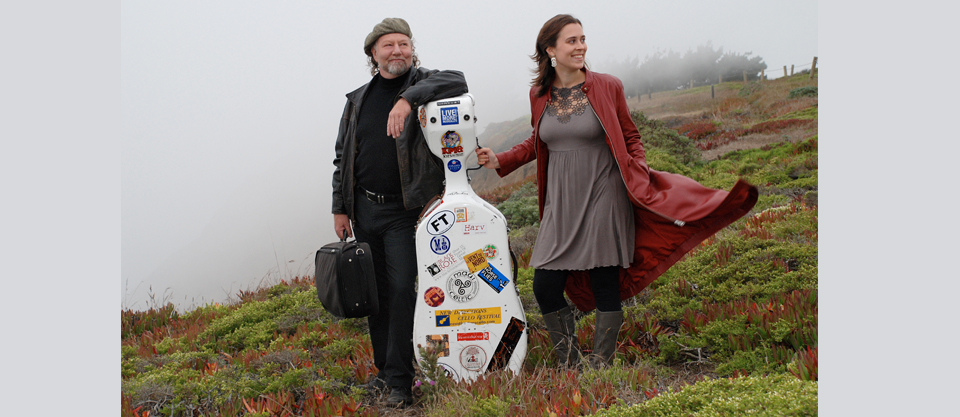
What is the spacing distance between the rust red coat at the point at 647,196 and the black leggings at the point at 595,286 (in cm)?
24

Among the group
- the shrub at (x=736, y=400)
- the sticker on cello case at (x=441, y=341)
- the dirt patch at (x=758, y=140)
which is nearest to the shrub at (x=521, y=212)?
the dirt patch at (x=758, y=140)

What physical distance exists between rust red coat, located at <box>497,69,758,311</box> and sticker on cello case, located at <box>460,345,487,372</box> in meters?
1.00

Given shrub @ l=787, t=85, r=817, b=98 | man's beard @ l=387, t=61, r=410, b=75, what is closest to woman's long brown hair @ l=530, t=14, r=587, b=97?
man's beard @ l=387, t=61, r=410, b=75

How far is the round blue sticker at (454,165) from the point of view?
3783 millimetres

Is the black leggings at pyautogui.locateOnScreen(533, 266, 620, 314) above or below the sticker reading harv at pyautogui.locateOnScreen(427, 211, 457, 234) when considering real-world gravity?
below

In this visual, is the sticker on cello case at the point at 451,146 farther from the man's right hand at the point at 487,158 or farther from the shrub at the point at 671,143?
the shrub at the point at 671,143

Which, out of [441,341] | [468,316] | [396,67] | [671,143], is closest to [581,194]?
[468,316]

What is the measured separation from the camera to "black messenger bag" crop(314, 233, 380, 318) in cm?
368

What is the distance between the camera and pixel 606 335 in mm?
3578

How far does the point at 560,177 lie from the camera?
3.58 metres

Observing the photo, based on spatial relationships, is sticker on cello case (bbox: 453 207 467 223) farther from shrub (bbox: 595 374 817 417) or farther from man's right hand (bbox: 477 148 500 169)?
shrub (bbox: 595 374 817 417)

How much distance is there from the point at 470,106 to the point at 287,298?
3.87 m

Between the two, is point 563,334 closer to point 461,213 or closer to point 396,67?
point 461,213

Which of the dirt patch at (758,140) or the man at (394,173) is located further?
the dirt patch at (758,140)
